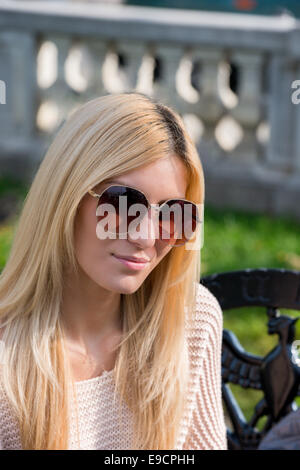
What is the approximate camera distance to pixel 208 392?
2357 mm

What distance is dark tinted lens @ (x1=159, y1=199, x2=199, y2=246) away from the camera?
1946 millimetres

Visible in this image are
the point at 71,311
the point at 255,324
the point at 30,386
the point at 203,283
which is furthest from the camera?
the point at 255,324

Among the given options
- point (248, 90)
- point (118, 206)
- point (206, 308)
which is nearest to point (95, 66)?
point (248, 90)

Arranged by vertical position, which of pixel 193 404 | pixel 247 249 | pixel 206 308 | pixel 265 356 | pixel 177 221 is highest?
pixel 247 249

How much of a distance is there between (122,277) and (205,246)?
3341 millimetres

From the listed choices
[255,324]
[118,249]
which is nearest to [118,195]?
[118,249]

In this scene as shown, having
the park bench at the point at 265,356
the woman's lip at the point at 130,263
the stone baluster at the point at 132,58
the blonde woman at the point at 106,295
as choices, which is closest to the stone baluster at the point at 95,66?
the stone baluster at the point at 132,58

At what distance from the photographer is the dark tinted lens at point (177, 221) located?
195cm

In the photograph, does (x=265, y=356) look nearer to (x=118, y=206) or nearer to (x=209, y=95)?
(x=118, y=206)

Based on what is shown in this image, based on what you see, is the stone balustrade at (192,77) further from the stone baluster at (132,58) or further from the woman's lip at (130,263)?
the woman's lip at (130,263)

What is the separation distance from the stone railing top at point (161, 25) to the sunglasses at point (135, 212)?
3750mm

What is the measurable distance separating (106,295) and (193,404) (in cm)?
43

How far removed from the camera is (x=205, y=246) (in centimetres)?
526

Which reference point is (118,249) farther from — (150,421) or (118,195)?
(150,421)
